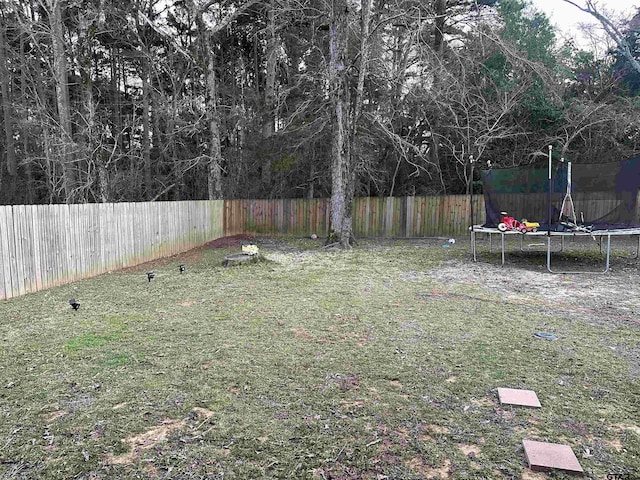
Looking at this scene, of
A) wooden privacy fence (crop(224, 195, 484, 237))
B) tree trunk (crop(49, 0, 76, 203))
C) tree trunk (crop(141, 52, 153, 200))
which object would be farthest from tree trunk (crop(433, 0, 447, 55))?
tree trunk (crop(49, 0, 76, 203))

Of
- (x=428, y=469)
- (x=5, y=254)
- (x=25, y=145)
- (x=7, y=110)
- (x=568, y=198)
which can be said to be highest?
(x=7, y=110)

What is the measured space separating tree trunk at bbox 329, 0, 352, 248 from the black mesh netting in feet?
9.56

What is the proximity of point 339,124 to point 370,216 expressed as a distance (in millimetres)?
3698

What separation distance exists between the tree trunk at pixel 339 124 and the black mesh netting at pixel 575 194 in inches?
115

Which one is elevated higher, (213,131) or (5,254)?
(213,131)

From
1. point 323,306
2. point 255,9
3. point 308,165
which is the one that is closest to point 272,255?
point 323,306

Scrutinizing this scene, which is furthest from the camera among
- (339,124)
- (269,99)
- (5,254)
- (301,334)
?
(269,99)

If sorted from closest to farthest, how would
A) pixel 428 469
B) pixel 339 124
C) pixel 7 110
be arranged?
pixel 428 469, pixel 339 124, pixel 7 110

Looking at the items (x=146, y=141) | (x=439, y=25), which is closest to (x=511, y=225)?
(x=439, y=25)

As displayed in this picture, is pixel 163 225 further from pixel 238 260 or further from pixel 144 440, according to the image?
pixel 144 440

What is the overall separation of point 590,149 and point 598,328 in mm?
9674

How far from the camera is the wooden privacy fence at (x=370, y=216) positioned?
11695mm

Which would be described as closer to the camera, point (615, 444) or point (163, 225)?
point (615, 444)

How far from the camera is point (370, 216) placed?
1207cm
